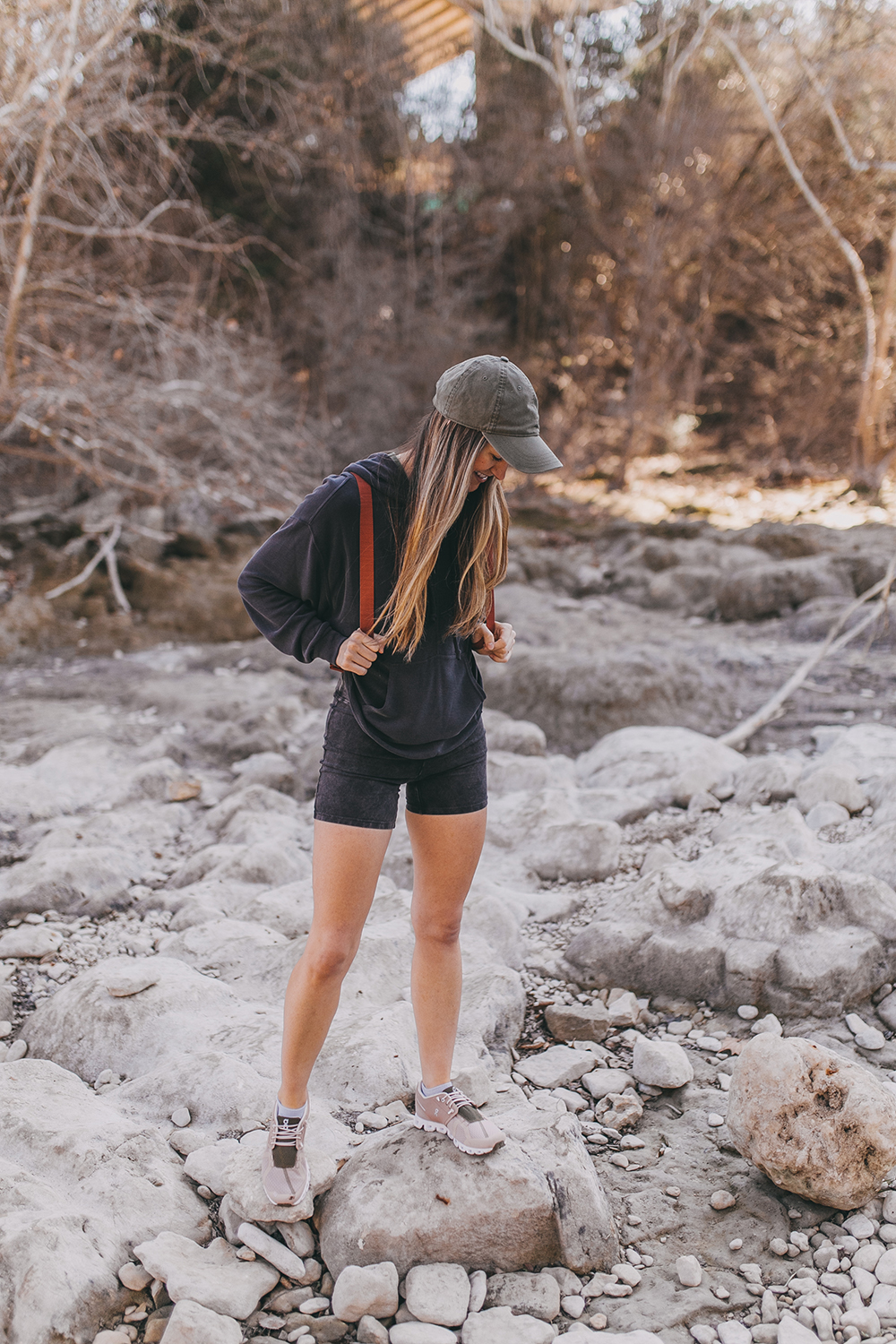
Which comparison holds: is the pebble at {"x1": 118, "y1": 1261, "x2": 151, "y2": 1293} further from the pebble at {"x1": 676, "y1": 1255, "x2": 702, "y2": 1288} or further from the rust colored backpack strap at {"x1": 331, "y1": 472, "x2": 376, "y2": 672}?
the rust colored backpack strap at {"x1": 331, "y1": 472, "x2": 376, "y2": 672}

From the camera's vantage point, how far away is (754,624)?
7.14m

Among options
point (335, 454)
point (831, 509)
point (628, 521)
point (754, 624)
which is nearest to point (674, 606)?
point (754, 624)

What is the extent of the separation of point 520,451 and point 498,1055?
5.50ft

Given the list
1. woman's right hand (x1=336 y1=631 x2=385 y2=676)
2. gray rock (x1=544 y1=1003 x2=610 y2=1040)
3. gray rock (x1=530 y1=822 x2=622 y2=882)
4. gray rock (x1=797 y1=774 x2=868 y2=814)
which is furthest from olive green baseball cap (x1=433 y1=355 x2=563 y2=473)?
gray rock (x1=797 y1=774 x2=868 y2=814)

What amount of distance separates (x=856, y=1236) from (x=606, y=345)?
12.9m

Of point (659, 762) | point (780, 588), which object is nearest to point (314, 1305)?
point (659, 762)

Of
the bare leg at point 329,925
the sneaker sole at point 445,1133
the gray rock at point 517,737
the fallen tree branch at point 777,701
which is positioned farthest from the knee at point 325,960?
the fallen tree branch at point 777,701

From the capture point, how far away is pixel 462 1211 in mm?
1854

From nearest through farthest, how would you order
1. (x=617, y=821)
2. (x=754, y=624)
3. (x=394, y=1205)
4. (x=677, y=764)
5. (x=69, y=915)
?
(x=394, y=1205), (x=69, y=915), (x=617, y=821), (x=677, y=764), (x=754, y=624)

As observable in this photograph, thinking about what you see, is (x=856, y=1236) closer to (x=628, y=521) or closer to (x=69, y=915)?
(x=69, y=915)

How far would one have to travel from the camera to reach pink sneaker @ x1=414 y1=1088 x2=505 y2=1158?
1933mm

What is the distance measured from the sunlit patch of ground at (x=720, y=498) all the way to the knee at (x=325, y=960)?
30.8 ft

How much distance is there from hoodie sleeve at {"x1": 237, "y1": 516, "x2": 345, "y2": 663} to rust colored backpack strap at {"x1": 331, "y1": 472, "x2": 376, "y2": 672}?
72 millimetres

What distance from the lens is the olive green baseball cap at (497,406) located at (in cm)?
172
